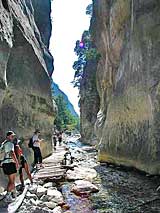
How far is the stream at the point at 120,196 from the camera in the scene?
12867mm

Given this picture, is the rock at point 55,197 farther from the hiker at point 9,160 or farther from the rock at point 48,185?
the hiker at point 9,160

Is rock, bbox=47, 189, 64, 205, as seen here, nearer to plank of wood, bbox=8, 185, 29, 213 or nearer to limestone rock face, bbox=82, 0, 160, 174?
plank of wood, bbox=8, 185, 29, 213

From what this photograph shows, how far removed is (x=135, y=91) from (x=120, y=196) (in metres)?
8.66

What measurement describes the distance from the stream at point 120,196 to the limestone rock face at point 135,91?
1314mm

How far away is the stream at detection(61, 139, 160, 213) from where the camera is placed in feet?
42.2

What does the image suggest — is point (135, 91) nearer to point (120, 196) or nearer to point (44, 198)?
point (120, 196)

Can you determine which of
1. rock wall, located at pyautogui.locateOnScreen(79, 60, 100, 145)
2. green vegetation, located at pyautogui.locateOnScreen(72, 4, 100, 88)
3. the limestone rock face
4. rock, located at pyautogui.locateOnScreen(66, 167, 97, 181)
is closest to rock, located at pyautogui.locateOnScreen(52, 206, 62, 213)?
rock, located at pyautogui.locateOnScreen(66, 167, 97, 181)

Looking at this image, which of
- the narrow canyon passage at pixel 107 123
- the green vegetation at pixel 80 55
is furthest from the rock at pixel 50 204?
the green vegetation at pixel 80 55

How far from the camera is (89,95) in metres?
55.0

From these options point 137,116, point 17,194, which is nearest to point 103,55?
point 137,116

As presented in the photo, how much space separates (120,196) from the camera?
1487cm

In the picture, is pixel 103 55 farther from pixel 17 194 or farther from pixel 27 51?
pixel 17 194

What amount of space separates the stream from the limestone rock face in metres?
1.31

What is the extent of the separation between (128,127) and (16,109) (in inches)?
303
